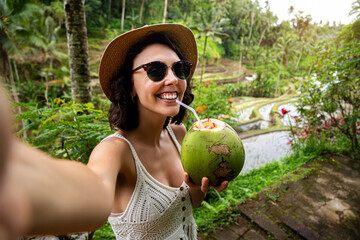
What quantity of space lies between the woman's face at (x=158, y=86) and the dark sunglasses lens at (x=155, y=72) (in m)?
0.02

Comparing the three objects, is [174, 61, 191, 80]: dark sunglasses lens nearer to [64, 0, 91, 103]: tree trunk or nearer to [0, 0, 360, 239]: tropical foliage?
[0, 0, 360, 239]: tropical foliage

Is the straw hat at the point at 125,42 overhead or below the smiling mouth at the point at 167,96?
overhead

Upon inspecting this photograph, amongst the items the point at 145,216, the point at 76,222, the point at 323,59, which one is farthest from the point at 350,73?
the point at 76,222

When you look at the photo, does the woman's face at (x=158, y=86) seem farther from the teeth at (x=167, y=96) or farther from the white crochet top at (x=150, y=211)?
the white crochet top at (x=150, y=211)

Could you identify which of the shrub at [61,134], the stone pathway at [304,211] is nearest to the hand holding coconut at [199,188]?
the shrub at [61,134]

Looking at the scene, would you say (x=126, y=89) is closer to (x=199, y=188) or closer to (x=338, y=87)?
(x=199, y=188)

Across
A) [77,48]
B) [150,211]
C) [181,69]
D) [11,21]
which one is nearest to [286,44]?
[11,21]

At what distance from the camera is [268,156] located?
635 centimetres

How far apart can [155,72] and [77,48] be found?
2073mm

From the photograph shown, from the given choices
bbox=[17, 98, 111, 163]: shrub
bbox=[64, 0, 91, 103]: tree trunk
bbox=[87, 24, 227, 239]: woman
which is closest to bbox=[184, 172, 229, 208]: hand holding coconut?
bbox=[87, 24, 227, 239]: woman

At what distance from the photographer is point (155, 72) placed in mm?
1051

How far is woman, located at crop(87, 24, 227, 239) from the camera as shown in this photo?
3.36 feet

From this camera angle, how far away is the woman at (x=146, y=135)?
1024 millimetres

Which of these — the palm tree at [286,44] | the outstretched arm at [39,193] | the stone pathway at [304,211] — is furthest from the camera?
the palm tree at [286,44]
